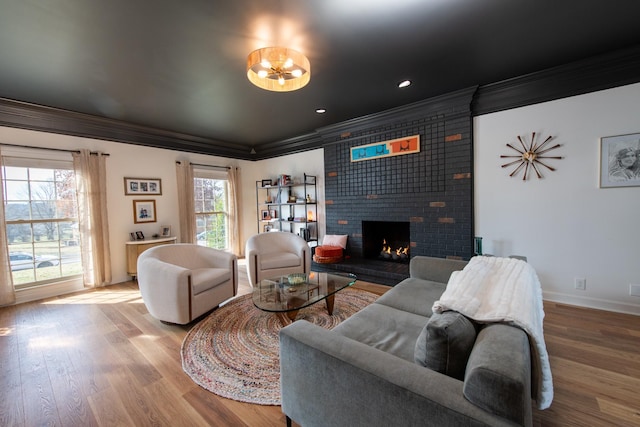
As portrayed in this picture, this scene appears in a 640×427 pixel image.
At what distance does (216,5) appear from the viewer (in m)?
1.75

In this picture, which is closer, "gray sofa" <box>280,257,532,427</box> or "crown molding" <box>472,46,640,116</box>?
"gray sofa" <box>280,257,532,427</box>

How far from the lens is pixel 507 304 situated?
1.17 metres

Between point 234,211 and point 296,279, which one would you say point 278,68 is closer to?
point 296,279

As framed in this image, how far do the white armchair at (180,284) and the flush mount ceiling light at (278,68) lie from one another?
193cm

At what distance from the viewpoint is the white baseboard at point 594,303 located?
102 inches

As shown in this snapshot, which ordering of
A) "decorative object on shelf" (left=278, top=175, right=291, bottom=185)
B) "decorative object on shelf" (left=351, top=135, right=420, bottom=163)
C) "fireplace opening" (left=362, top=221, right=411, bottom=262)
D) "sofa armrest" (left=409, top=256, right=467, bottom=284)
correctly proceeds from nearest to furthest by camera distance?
"sofa armrest" (left=409, top=256, right=467, bottom=284), "decorative object on shelf" (left=351, top=135, right=420, bottom=163), "fireplace opening" (left=362, top=221, right=411, bottom=262), "decorative object on shelf" (left=278, top=175, right=291, bottom=185)

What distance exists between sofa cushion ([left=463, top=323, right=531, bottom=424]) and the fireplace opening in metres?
3.34

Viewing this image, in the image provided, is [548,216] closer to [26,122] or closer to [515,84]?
[515,84]

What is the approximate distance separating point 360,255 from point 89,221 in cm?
412

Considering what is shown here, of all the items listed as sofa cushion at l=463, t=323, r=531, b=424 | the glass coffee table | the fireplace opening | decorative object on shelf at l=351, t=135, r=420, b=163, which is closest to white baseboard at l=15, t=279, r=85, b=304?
the glass coffee table

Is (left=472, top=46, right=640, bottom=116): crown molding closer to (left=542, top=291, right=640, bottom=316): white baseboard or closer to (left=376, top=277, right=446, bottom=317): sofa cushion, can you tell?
(left=542, top=291, right=640, bottom=316): white baseboard

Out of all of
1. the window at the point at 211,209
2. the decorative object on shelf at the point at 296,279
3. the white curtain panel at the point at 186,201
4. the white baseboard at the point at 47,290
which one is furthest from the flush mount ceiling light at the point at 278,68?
the white baseboard at the point at 47,290

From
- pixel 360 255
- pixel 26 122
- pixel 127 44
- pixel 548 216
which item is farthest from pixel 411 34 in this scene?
pixel 26 122

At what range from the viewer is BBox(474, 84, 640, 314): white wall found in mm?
2585
